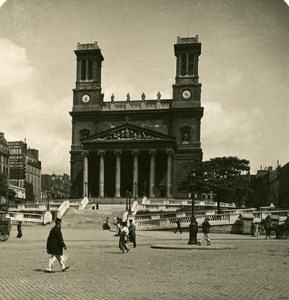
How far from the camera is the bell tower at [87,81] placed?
305 feet

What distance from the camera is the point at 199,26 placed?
18.6m

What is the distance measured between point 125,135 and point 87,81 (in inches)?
625

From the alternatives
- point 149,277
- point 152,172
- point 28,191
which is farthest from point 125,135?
point 149,277

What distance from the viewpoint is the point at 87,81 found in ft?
308

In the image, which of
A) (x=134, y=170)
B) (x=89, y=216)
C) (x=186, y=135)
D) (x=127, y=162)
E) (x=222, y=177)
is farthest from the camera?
(x=186, y=135)

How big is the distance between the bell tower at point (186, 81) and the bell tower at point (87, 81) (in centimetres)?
1352

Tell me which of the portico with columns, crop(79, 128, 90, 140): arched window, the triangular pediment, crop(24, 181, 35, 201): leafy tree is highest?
crop(79, 128, 90, 140): arched window

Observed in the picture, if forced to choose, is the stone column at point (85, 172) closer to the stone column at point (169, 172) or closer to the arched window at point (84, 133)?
the arched window at point (84, 133)

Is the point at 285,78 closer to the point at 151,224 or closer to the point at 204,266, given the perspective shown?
the point at 204,266

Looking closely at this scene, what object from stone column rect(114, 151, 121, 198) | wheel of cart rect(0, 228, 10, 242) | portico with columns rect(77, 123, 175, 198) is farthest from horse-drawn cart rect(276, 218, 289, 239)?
stone column rect(114, 151, 121, 198)

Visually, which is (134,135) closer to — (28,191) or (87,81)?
(87,81)

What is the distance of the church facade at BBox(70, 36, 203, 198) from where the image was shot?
8275 cm

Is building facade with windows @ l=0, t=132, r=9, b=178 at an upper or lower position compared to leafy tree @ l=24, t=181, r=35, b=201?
upper

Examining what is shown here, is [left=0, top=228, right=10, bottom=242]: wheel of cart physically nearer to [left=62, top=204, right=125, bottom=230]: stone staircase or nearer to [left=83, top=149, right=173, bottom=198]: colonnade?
[left=62, top=204, right=125, bottom=230]: stone staircase
